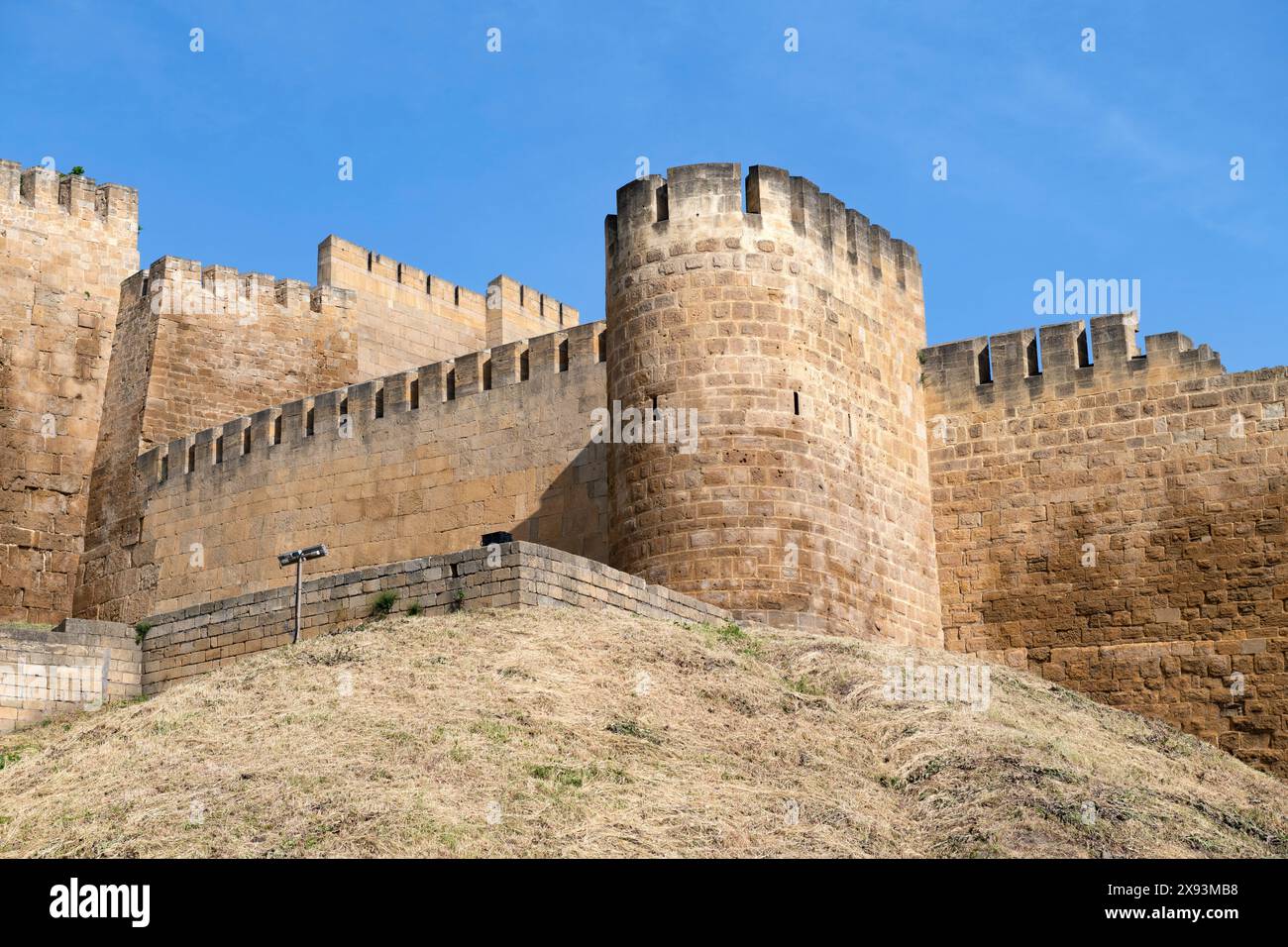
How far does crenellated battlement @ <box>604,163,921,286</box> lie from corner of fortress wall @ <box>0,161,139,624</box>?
9569 millimetres

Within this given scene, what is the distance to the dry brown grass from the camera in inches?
435

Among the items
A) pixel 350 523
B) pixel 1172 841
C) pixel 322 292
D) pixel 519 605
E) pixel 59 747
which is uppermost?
pixel 322 292

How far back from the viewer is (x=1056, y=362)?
63.8ft

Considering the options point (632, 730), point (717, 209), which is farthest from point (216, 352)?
point (632, 730)

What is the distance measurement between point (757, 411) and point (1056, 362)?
3788 millimetres

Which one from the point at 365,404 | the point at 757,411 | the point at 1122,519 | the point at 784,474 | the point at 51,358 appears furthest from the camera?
the point at 51,358

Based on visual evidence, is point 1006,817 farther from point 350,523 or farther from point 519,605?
point 350,523

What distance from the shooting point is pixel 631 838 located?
35.5 ft

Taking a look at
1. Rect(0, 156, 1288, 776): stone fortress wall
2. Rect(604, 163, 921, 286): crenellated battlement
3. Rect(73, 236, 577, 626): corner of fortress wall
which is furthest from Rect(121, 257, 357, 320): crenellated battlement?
Rect(604, 163, 921, 286): crenellated battlement

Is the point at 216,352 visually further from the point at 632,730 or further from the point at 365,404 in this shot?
the point at 632,730

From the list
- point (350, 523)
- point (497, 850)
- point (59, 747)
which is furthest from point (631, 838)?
point (350, 523)

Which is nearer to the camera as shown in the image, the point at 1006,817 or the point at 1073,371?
the point at 1006,817

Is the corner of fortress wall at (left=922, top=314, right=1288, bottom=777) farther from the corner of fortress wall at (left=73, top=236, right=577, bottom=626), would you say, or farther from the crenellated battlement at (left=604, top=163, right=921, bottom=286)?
the corner of fortress wall at (left=73, top=236, right=577, bottom=626)
